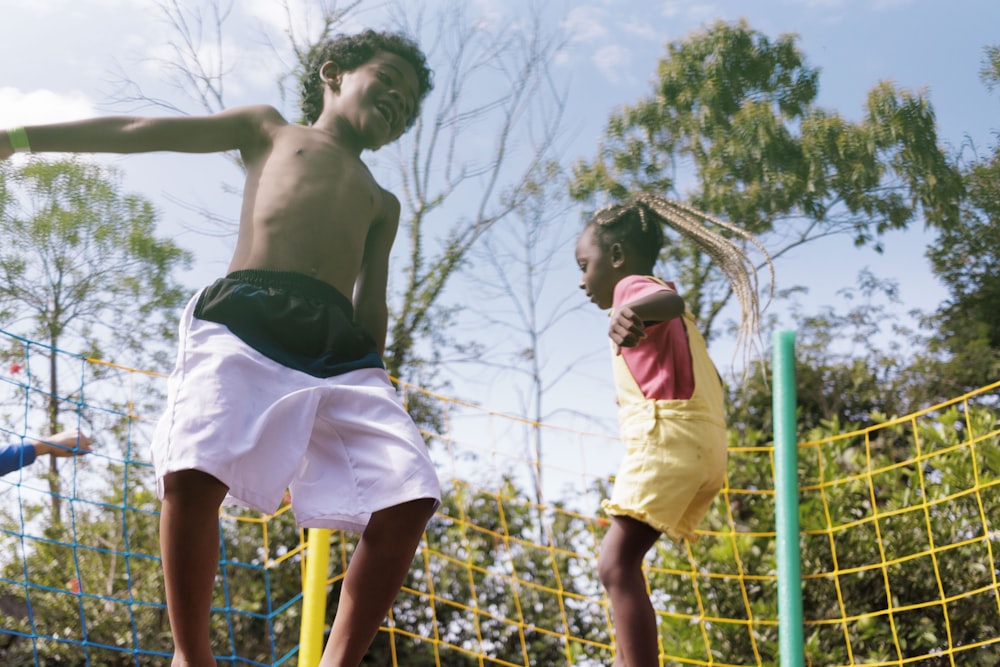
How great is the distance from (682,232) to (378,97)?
1276 millimetres

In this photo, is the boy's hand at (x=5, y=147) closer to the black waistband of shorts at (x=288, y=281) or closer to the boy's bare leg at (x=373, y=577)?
the black waistband of shorts at (x=288, y=281)

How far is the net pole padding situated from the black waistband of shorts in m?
1.10

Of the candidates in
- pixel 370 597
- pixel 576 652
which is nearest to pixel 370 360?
pixel 370 597

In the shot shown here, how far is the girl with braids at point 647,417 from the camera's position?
84.8 inches

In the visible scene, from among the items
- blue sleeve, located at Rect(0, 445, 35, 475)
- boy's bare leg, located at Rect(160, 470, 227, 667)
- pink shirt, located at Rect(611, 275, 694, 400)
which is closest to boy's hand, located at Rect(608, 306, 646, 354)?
pink shirt, located at Rect(611, 275, 694, 400)

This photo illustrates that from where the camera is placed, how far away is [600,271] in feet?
8.54

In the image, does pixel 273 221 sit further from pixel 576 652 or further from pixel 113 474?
pixel 113 474

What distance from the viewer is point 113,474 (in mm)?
5734

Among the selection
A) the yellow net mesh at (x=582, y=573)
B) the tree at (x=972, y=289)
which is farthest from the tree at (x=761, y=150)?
the yellow net mesh at (x=582, y=573)

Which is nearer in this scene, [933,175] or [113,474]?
[113,474]

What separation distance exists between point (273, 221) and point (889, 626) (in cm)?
323

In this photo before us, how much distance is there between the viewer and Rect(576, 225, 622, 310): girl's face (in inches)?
102

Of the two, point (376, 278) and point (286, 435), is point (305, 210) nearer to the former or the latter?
point (376, 278)

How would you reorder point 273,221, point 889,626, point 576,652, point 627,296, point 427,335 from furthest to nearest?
1. point 427,335
2. point 576,652
3. point 889,626
4. point 627,296
5. point 273,221
